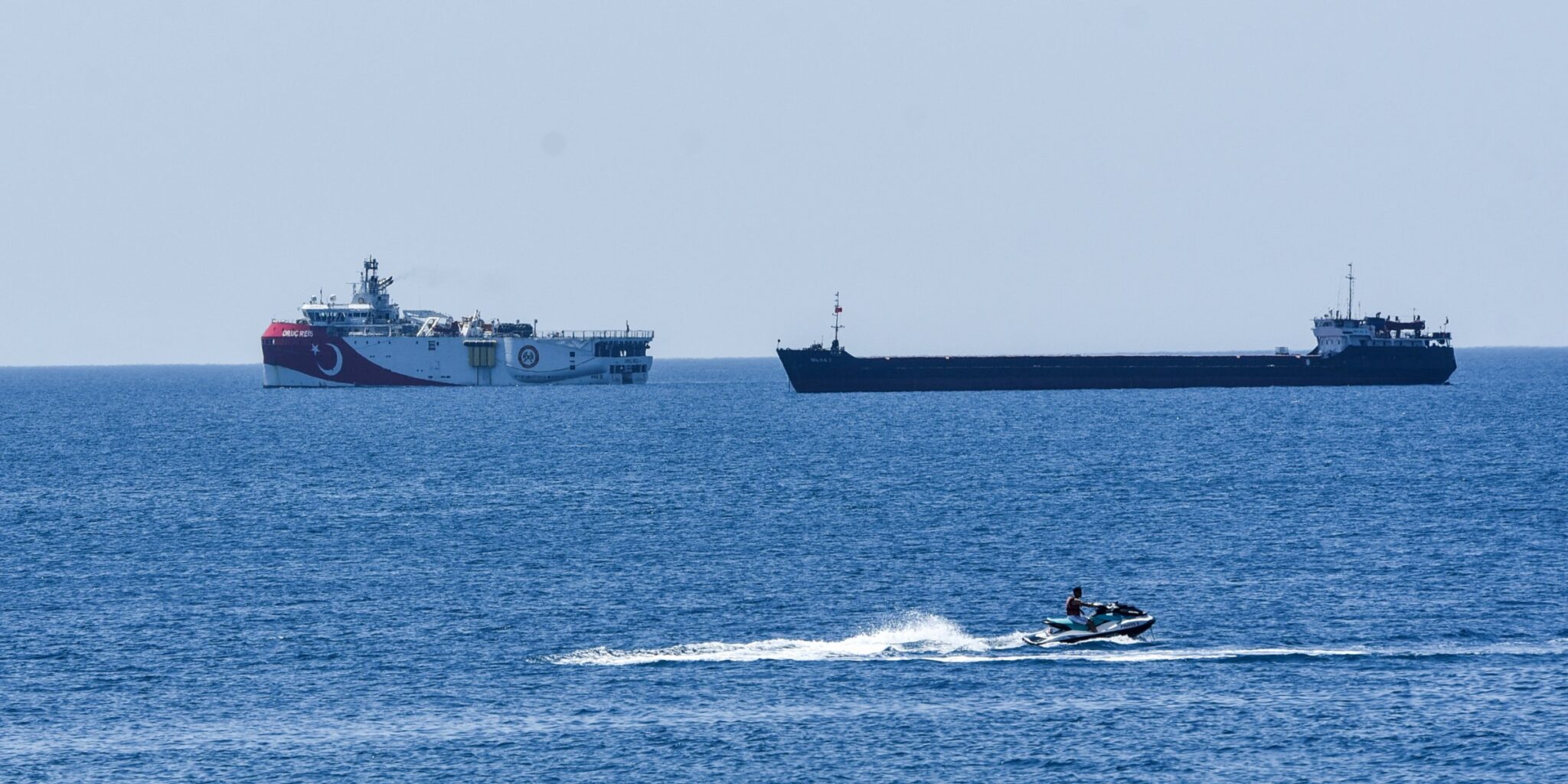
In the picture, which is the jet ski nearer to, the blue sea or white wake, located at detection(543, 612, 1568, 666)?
white wake, located at detection(543, 612, 1568, 666)

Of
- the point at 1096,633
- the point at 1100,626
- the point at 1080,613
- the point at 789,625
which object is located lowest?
the point at 789,625

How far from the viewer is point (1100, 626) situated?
182ft

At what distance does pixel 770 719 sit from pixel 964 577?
23405mm

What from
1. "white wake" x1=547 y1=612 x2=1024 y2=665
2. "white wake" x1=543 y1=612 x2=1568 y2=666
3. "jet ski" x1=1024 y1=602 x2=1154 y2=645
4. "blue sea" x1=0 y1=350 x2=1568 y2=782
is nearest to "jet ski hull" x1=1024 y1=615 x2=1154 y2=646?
"jet ski" x1=1024 y1=602 x2=1154 y2=645

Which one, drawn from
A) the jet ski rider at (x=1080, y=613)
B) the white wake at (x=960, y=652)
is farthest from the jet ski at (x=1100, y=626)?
the white wake at (x=960, y=652)

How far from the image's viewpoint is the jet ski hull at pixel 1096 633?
2174 inches

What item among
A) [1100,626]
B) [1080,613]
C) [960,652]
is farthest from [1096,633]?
[960,652]

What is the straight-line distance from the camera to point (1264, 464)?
4683 inches

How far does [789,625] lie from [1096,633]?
10.4 metres

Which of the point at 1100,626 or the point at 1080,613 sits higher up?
the point at 1080,613

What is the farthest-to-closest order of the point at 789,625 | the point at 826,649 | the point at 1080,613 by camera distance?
the point at 789,625 → the point at 1080,613 → the point at 826,649

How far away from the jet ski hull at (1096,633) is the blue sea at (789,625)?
2.24 ft

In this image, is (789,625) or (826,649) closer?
(826,649)

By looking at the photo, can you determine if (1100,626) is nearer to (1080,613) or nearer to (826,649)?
(1080,613)
